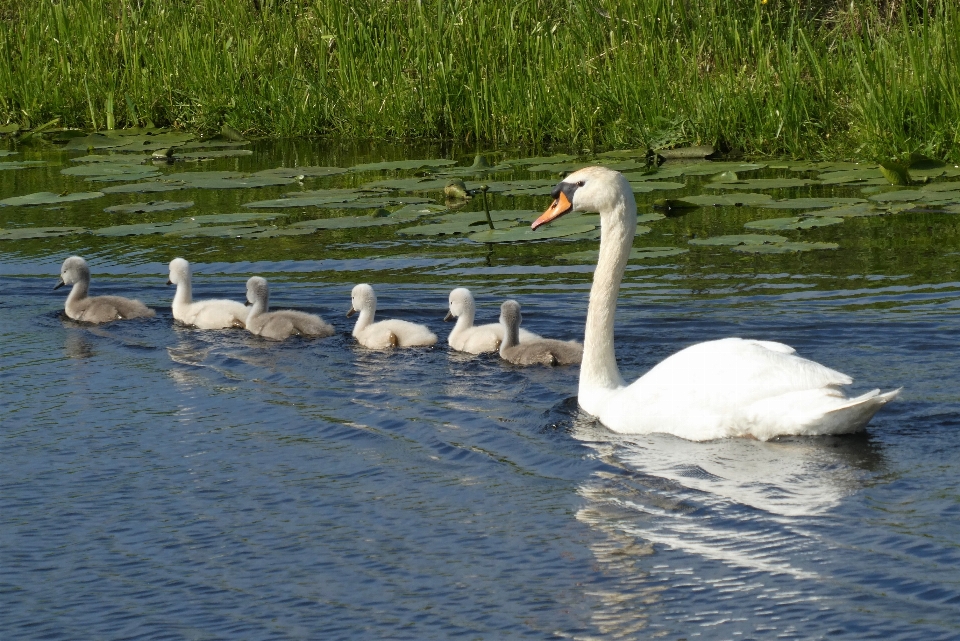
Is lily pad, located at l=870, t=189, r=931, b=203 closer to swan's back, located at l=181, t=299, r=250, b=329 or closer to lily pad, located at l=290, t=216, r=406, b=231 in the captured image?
lily pad, located at l=290, t=216, r=406, b=231

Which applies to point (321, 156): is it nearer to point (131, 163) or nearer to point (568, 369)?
point (131, 163)

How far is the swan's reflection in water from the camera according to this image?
4.41m

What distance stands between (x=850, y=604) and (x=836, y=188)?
785 cm

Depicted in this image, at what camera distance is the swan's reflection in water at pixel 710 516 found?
4414 millimetres

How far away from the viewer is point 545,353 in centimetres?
751

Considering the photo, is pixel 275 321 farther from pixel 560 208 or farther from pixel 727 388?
pixel 727 388

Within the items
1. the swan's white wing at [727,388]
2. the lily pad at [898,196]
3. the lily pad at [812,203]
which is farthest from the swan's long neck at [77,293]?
the lily pad at [898,196]

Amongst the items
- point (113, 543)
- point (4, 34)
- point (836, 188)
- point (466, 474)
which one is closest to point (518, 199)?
point (836, 188)

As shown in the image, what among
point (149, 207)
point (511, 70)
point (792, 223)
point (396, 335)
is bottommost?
Answer: point (396, 335)

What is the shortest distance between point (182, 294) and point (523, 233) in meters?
2.36

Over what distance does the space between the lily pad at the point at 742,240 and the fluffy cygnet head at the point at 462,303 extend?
6.80ft

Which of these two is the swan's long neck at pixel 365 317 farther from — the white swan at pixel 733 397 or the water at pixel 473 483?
the white swan at pixel 733 397

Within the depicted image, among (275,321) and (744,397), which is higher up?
(275,321)

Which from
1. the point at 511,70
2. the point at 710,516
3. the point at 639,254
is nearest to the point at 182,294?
the point at 639,254
